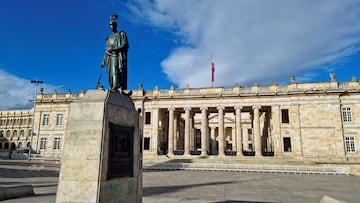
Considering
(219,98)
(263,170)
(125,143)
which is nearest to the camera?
(125,143)

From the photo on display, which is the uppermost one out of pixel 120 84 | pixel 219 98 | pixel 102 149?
pixel 219 98

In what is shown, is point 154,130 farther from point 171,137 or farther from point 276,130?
point 276,130

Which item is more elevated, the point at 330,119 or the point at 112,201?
the point at 330,119

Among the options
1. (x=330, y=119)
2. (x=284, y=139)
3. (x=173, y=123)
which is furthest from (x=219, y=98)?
(x=330, y=119)

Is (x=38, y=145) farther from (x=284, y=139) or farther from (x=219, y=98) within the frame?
→ (x=284, y=139)

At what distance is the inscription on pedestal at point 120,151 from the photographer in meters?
5.29

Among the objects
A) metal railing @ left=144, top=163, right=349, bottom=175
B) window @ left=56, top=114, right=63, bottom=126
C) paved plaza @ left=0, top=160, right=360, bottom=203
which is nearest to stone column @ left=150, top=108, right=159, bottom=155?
metal railing @ left=144, top=163, right=349, bottom=175

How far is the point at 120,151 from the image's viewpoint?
5609mm

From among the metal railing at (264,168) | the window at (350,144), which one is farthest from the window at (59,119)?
the window at (350,144)

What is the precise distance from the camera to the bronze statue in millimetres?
6547

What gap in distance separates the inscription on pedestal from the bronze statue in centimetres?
134

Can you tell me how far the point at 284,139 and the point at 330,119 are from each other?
694 cm

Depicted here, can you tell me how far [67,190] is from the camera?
5027mm

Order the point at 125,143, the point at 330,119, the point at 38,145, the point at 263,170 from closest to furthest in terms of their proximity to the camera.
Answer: the point at 125,143 → the point at 263,170 → the point at 330,119 → the point at 38,145
